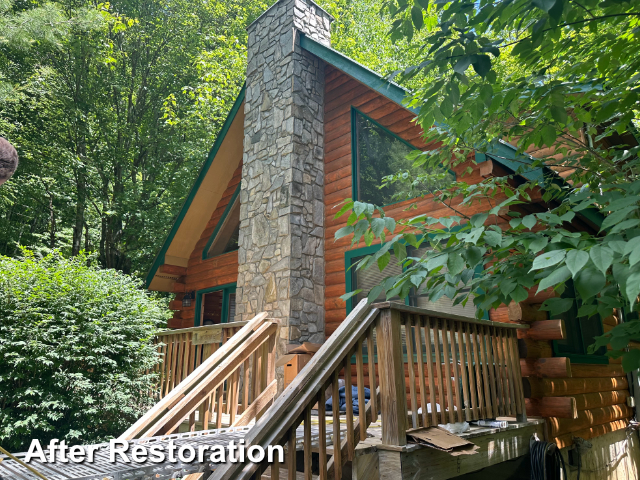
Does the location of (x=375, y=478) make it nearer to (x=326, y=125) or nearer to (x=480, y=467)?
(x=480, y=467)

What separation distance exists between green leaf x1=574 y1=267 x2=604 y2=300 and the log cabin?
9.50ft

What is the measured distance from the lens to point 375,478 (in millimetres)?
3039

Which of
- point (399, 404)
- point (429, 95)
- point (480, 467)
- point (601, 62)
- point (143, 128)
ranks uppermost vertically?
point (143, 128)

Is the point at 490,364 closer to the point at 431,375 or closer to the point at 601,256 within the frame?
the point at 431,375

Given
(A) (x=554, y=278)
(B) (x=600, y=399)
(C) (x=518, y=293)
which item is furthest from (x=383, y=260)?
(B) (x=600, y=399)

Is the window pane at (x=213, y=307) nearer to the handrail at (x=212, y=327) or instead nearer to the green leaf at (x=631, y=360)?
the handrail at (x=212, y=327)

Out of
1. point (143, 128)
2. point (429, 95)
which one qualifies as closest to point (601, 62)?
point (429, 95)

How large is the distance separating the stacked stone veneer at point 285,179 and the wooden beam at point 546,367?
2.73 m

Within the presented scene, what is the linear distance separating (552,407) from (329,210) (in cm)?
391

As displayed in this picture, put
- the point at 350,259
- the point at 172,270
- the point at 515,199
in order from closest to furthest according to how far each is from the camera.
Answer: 1. the point at 515,199
2. the point at 350,259
3. the point at 172,270

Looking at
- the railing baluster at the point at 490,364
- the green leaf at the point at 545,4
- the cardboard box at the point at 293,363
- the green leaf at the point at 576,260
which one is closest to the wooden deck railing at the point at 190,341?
the cardboard box at the point at 293,363

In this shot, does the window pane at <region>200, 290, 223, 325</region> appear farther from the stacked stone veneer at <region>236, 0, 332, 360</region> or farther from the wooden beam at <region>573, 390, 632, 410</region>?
the wooden beam at <region>573, 390, 632, 410</region>

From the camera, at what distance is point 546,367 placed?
4855mm

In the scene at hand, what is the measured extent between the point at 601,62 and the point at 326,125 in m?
4.82
